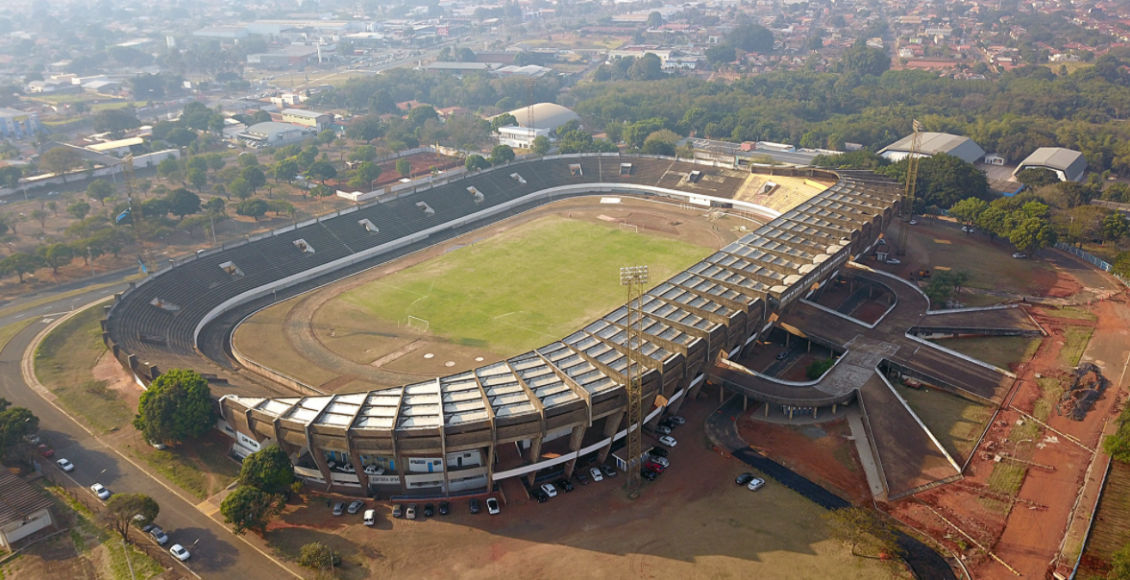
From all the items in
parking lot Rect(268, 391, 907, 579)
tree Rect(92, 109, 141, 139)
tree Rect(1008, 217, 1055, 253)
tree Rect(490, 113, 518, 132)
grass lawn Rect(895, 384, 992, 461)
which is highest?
tree Rect(92, 109, 141, 139)

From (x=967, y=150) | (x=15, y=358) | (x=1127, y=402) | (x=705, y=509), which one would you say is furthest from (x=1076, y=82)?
(x=15, y=358)

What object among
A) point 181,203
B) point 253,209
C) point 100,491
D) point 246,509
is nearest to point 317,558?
point 246,509

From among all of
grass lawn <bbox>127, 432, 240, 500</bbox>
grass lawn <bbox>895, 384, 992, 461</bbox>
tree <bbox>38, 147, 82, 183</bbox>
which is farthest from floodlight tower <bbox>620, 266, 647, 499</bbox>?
tree <bbox>38, 147, 82, 183</bbox>

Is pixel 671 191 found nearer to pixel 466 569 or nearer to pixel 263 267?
pixel 263 267

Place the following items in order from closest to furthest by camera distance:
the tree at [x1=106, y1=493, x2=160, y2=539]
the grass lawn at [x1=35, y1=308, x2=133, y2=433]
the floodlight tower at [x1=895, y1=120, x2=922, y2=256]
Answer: the tree at [x1=106, y1=493, x2=160, y2=539] → the grass lawn at [x1=35, y1=308, x2=133, y2=433] → the floodlight tower at [x1=895, y1=120, x2=922, y2=256]

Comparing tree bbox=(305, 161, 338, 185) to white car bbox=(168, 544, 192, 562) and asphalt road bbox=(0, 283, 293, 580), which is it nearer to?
asphalt road bbox=(0, 283, 293, 580)


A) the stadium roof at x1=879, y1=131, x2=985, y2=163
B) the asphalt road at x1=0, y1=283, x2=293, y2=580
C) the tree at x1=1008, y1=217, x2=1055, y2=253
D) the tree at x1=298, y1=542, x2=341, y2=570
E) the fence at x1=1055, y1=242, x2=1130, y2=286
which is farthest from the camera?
the stadium roof at x1=879, y1=131, x2=985, y2=163
